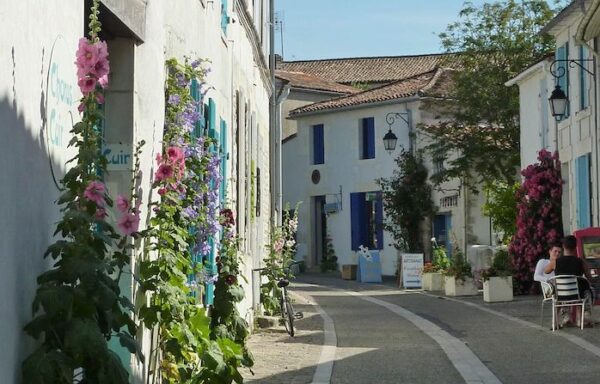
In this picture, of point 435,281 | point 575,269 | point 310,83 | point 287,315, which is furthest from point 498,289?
point 310,83

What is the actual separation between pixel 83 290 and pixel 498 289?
2161cm

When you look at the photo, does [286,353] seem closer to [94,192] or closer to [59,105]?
[59,105]

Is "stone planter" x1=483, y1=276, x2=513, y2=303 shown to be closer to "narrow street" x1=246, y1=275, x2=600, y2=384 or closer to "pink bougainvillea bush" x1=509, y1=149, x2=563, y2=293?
"narrow street" x1=246, y1=275, x2=600, y2=384

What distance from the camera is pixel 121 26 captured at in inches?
320

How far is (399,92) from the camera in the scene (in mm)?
46656

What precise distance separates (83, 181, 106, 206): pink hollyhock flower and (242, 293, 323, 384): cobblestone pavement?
6.35m

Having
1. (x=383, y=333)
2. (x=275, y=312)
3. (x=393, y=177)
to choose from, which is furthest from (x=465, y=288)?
(x=393, y=177)

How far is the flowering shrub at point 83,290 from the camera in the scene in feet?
17.4

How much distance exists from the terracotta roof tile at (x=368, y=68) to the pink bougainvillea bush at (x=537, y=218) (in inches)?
1564

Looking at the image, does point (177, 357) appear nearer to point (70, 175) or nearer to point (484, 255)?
point (70, 175)

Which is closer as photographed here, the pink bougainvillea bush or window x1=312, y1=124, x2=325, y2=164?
the pink bougainvillea bush

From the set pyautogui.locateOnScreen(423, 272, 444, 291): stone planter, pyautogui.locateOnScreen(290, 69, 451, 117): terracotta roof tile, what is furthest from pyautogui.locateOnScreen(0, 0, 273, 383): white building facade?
pyautogui.locateOnScreen(290, 69, 451, 117): terracotta roof tile

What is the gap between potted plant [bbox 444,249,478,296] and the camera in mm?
29812

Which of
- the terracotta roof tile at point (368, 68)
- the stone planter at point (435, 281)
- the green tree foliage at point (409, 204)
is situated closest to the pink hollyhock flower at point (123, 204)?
the stone planter at point (435, 281)
